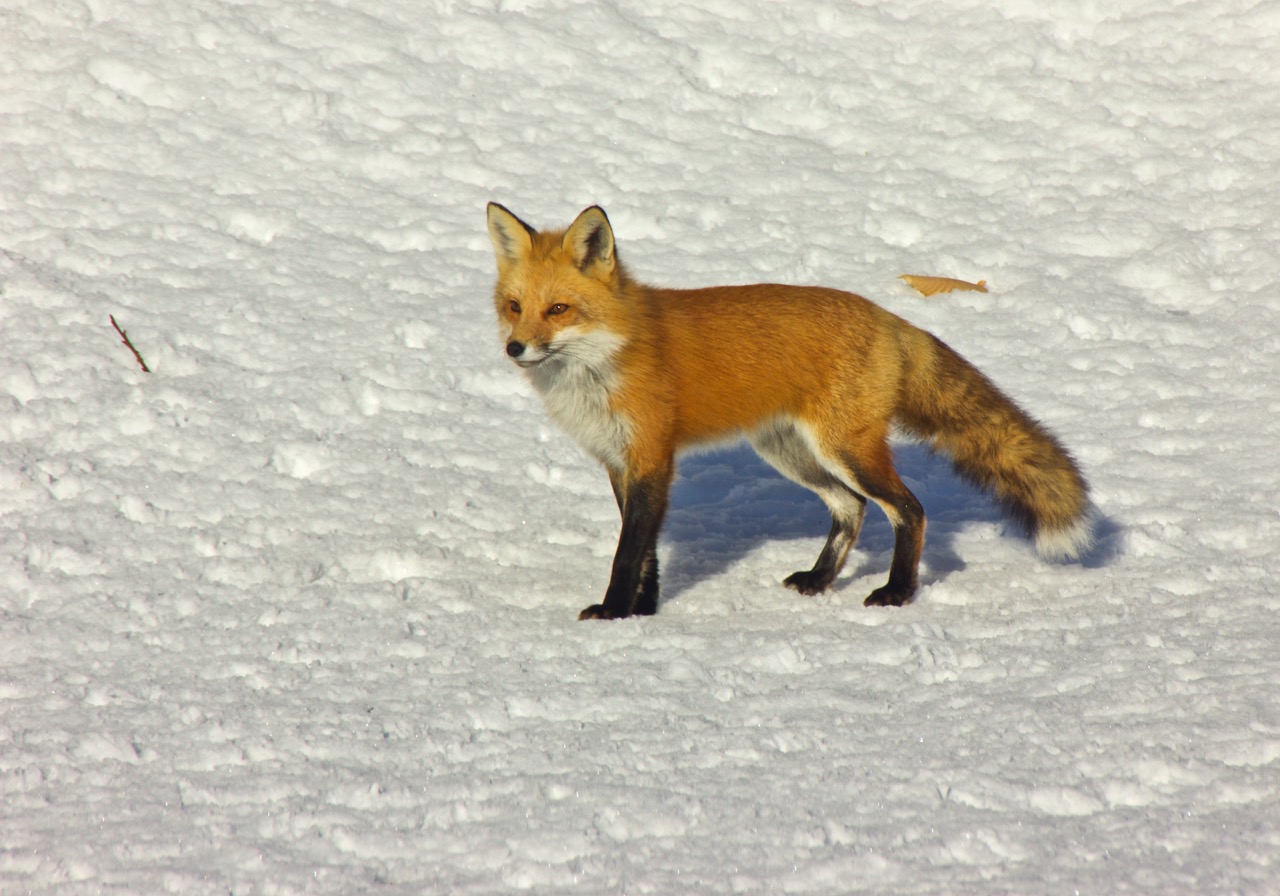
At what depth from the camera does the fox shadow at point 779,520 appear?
5.12m

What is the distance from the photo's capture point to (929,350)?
494 cm

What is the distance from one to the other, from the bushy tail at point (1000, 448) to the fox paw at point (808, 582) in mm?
786

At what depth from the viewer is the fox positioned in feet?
14.8

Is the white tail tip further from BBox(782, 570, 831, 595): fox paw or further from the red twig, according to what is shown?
the red twig

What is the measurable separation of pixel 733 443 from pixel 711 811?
224 centimetres

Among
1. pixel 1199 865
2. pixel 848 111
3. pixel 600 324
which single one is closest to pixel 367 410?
pixel 600 324

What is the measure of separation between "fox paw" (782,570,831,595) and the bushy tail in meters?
0.79

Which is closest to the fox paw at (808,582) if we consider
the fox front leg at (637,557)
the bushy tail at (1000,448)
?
the fox front leg at (637,557)

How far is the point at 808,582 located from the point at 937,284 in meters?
3.35

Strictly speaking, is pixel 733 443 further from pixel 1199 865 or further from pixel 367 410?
pixel 1199 865

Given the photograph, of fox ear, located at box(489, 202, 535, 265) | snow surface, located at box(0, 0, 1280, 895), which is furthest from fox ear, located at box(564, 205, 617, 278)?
snow surface, located at box(0, 0, 1280, 895)

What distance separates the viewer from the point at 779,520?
228 inches

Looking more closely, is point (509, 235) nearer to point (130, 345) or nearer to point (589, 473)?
point (589, 473)

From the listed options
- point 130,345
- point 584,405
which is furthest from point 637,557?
point 130,345
